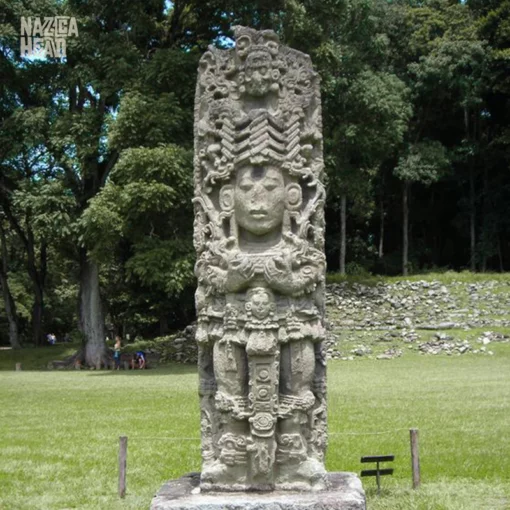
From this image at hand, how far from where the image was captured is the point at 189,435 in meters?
12.7

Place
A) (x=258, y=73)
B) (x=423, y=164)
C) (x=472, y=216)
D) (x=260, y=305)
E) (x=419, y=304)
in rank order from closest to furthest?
(x=260, y=305) → (x=258, y=73) → (x=419, y=304) → (x=423, y=164) → (x=472, y=216)

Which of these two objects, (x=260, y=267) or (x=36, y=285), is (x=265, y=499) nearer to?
(x=260, y=267)

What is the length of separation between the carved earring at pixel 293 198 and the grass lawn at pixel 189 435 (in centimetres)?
350

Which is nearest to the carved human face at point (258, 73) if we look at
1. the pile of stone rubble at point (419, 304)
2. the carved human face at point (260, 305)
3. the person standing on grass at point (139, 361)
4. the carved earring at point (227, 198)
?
the carved earring at point (227, 198)

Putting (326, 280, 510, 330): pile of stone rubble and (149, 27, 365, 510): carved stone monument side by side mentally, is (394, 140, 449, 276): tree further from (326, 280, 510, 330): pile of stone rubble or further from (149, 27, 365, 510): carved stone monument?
(149, 27, 365, 510): carved stone monument

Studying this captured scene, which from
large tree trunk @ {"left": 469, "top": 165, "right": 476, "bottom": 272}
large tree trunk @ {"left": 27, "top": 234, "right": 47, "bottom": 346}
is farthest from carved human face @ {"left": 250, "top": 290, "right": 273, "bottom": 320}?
large tree trunk @ {"left": 469, "top": 165, "right": 476, "bottom": 272}

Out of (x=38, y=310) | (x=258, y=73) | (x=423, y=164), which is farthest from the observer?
(x=423, y=164)

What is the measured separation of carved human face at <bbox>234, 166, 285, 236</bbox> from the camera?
21.8ft

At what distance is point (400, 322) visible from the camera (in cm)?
3131

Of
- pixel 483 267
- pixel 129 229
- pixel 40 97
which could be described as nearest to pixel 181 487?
pixel 129 229

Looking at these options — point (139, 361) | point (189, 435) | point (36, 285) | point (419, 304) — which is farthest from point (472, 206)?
point (189, 435)

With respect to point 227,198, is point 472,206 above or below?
above

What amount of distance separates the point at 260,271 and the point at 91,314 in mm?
22351

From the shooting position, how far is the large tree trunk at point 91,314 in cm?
2802
